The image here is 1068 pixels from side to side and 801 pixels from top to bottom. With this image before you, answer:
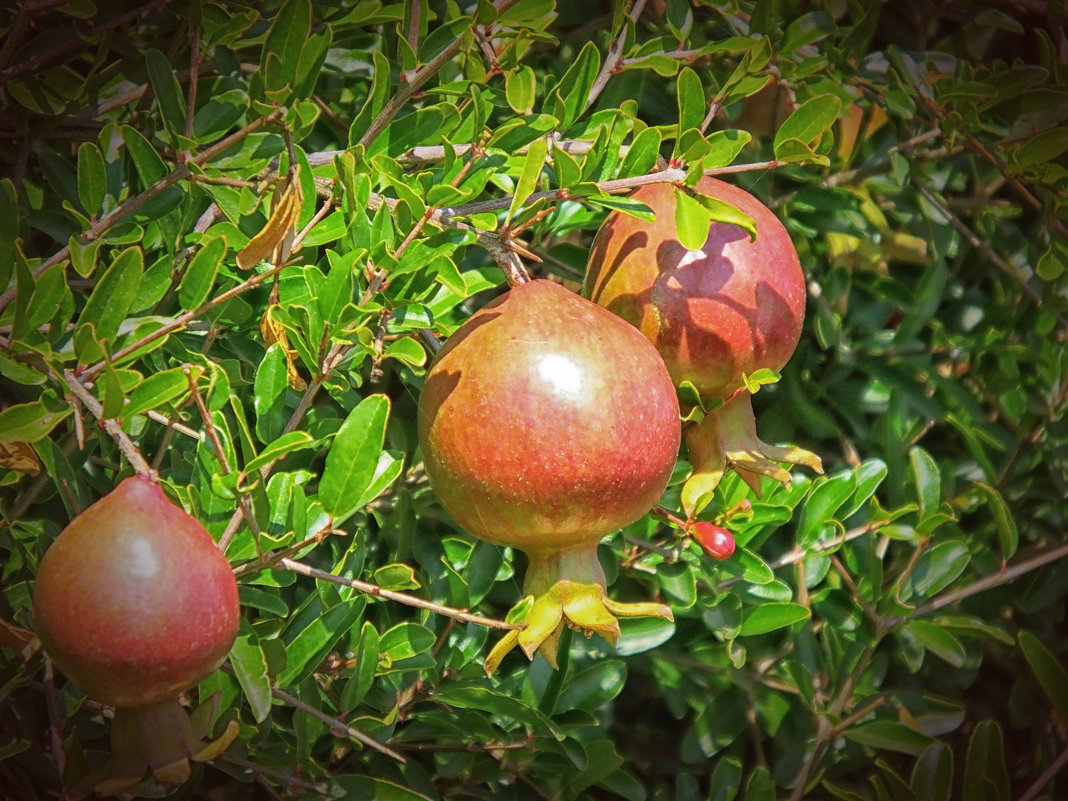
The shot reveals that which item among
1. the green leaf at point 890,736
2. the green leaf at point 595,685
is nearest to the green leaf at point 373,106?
the green leaf at point 595,685

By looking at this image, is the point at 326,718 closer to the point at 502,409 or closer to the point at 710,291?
the point at 502,409

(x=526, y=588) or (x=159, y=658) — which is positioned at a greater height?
(x=159, y=658)

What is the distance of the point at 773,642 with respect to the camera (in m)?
1.11

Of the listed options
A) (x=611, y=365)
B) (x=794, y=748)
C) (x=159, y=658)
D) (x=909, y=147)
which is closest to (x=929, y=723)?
(x=794, y=748)

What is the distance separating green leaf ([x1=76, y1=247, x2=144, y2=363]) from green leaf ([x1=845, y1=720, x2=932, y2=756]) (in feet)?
2.64

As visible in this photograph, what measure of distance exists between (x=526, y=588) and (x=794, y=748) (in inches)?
22.7

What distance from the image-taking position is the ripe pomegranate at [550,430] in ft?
1.86

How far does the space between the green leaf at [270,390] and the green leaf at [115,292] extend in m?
0.10

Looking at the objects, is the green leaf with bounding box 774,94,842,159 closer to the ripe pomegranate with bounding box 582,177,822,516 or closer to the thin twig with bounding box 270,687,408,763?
the ripe pomegranate with bounding box 582,177,822,516

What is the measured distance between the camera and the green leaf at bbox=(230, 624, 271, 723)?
1.96 feet

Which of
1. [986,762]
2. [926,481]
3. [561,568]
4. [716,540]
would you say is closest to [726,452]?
[716,540]

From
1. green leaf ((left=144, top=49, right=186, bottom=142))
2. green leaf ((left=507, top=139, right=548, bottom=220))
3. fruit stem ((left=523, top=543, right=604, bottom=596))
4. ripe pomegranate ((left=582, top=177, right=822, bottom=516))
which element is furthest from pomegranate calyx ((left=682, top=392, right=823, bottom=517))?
green leaf ((left=144, top=49, right=186, bottom=142))

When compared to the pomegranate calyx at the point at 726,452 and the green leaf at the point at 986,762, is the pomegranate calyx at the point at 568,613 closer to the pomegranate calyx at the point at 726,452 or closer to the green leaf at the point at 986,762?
the pomegranate calyx at the point at 726,452

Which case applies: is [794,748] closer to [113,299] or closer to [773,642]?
[773,642]
